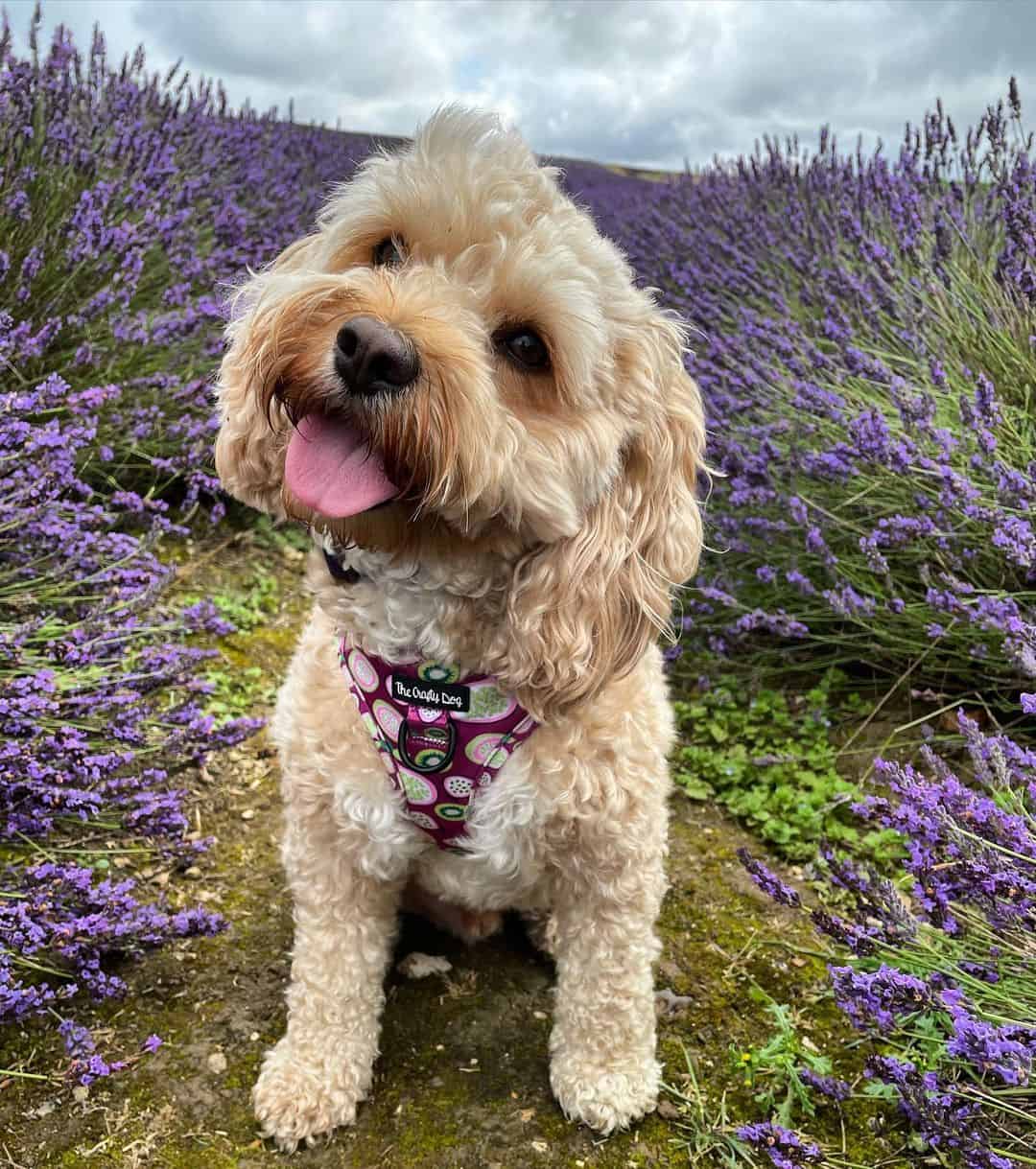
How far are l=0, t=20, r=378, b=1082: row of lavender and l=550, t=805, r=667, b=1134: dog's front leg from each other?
95 centimetres

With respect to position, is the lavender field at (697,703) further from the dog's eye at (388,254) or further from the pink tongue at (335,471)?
the pink tongue at (335,471)

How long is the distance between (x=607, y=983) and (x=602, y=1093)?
27 centimetres

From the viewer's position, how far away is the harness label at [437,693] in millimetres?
2051

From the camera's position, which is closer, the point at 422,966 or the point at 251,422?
the point at 251,422

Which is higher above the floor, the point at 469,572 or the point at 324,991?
the point at 469,572

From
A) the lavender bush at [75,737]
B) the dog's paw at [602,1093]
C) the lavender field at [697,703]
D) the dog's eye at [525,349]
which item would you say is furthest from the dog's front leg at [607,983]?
the dog's eye at [525,349]

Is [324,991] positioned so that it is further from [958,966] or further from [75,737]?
[958,966]

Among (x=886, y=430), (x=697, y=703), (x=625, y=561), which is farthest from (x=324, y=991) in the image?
(x=886, y=430)

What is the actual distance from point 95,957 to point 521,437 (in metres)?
1.65

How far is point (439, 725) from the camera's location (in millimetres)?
2047

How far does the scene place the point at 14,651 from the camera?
2.58 m

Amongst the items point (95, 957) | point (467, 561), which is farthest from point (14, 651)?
point (467, 561)

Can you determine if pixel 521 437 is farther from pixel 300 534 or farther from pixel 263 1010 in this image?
pixel 300 534

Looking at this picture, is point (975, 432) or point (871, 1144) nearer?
point (871, 1144)
